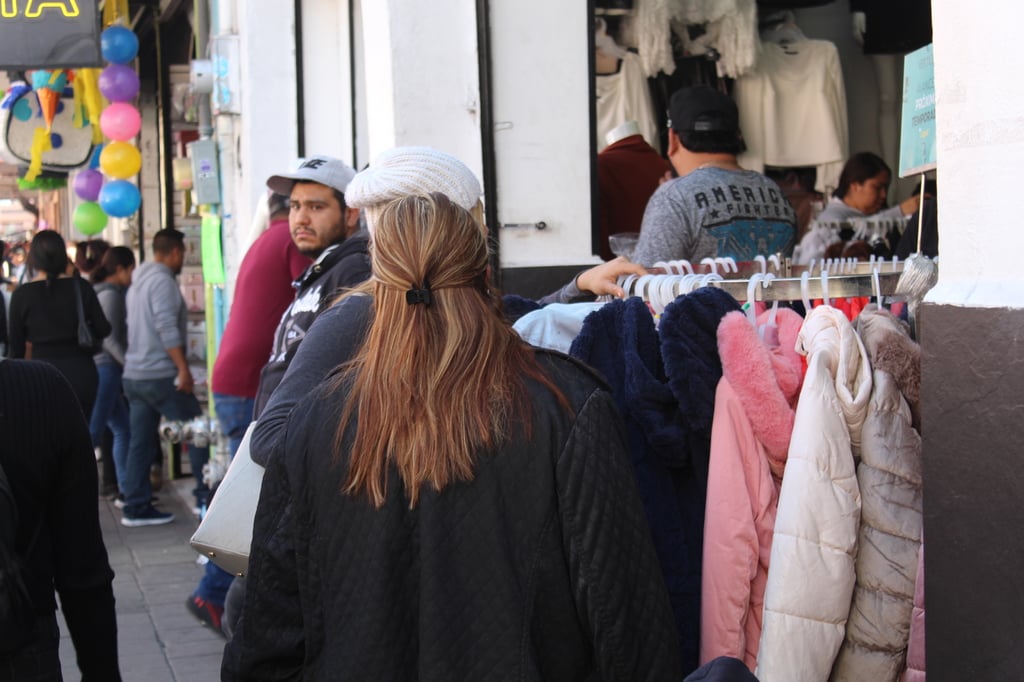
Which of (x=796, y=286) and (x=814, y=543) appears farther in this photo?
(x=796, y=286)

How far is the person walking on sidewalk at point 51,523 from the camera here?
2.54 m

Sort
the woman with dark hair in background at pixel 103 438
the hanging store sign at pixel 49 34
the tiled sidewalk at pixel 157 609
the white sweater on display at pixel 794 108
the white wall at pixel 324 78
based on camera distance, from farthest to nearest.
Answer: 1. the woman with dark hair in background at pixel 103 438
2. the white wall at pixel 324 78
3. the white sweater on display at pixel 794 108
4. the hanging store sign at pixel 49 34
5. the tiled sidewalk at pixel 157 609

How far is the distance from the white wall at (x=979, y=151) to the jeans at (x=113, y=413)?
765 centimetres

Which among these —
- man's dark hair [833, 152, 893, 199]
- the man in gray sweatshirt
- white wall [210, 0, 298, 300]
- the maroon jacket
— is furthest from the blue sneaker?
man's dark hair [833, 152, 893, 199]

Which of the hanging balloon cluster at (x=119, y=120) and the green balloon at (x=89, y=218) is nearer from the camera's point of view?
the hanging balloon cluster at (x=119, y=120)

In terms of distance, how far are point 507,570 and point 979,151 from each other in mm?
1240

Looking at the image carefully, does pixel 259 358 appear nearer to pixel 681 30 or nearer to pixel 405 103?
pixel 405 103

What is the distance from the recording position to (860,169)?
6766mm

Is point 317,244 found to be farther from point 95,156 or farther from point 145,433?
point 95,156

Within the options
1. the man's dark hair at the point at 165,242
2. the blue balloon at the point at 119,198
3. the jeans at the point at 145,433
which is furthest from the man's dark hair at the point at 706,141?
the blue balloon at the point at 119,198

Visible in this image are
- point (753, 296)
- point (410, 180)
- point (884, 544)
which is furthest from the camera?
point (753, 296)

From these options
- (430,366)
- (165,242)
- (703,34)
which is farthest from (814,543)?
(165,242)

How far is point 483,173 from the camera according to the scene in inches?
215

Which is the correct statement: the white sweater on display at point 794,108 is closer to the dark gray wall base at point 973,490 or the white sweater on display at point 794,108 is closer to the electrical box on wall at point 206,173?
the electrical box on wall at point 206,173
